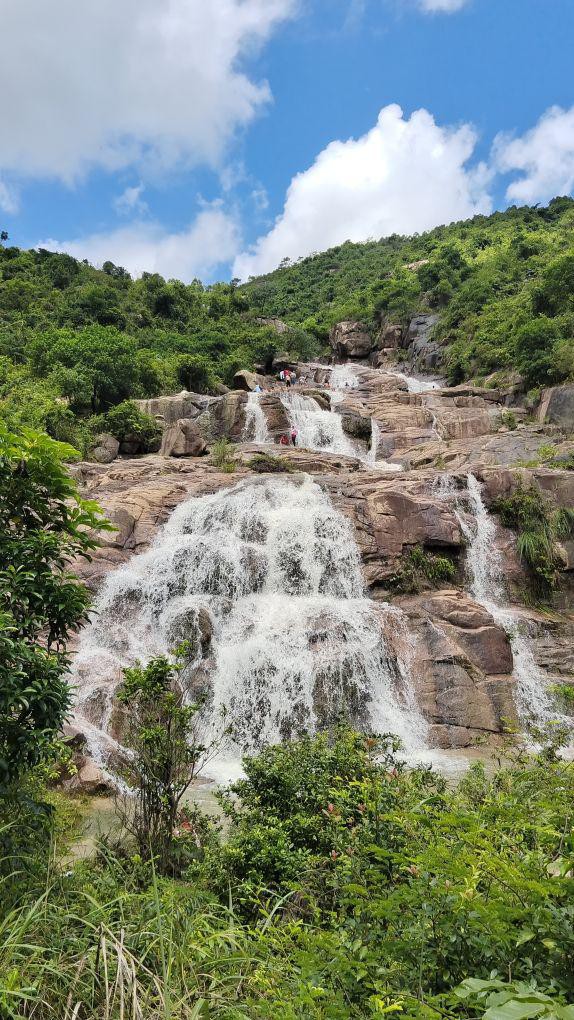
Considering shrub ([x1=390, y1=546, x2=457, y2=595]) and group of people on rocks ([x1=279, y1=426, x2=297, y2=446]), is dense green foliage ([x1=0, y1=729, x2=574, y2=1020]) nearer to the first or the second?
shrub ([x1=390, y1=546, x2=457, y2=595])

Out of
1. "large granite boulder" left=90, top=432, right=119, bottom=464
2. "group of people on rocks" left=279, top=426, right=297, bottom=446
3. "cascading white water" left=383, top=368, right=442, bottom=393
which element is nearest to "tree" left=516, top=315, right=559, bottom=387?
"cascading white water" left=383, top=368, right=442, bottom=393

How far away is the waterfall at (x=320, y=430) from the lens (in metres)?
24.5

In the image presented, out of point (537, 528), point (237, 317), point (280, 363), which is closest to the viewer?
point (537, 528)

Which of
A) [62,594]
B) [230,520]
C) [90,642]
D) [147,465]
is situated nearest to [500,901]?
[62,594]

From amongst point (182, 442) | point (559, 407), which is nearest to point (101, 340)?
point (182, 442)

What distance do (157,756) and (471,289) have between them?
4429 cm

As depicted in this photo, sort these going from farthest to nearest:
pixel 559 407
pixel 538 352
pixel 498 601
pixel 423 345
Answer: pixel 423 345, pixel 538 352, pixel 559 407, pixel 498 601

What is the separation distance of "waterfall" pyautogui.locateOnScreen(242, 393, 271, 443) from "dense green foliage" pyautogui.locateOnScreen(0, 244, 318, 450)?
249 inches

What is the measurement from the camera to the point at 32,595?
3.79 metres

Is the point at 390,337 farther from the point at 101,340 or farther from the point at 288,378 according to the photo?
the point at 101,340

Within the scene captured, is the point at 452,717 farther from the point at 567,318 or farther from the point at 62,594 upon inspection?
the point at 567,318

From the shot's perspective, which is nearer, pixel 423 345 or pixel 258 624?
pixel 258 624

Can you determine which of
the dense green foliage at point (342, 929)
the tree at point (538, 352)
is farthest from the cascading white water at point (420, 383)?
the dense green foliage at point (342, 929)

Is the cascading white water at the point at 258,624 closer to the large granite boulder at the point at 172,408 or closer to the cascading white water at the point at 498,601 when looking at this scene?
the cascading white water at the point at 498,601
